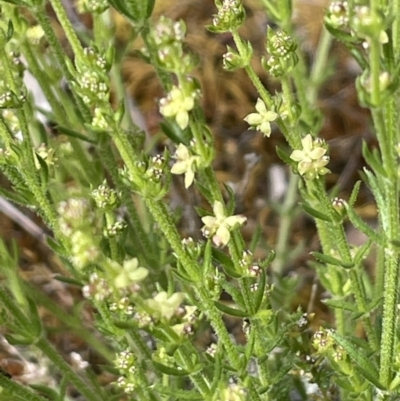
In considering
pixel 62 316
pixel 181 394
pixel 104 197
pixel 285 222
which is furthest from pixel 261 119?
pixel 285 222

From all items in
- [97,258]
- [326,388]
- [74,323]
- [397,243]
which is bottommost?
[326,388]

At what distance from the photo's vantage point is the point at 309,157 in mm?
838

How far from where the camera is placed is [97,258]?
0.62 m

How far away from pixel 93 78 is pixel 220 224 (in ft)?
0.70

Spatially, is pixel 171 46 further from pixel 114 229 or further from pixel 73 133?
pixel 73 133

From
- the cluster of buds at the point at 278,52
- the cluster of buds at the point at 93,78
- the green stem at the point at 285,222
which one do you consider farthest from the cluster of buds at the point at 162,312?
the green stem at the point at 285,222

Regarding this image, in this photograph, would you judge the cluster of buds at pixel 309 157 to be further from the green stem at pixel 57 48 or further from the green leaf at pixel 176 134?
the green stem at pixel 57 48

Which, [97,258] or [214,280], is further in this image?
[214,280]

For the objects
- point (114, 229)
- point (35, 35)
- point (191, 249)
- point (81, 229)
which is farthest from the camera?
point (35, 35)

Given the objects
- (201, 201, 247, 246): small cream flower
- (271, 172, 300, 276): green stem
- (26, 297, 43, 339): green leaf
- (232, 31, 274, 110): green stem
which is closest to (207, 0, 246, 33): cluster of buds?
(232, 31, 274, 110): green stem

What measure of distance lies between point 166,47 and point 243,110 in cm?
153

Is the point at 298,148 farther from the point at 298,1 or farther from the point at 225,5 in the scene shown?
the point at 298,1

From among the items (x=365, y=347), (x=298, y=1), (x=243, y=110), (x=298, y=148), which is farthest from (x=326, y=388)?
(x=298, y=1)

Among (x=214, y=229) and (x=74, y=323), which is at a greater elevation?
(x=214, y=229)
